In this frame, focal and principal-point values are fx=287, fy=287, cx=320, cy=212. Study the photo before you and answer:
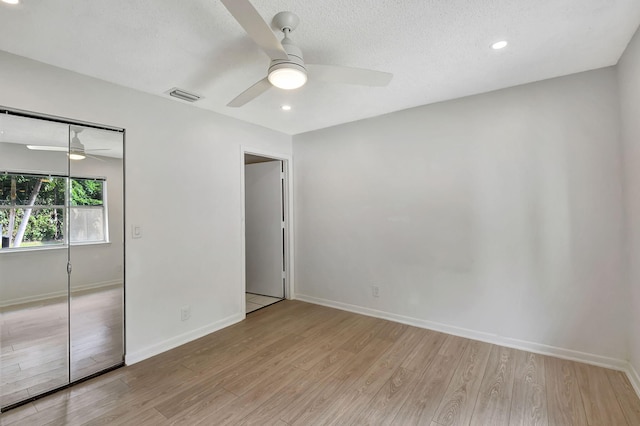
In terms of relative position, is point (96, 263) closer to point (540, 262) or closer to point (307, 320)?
point (307, 320)

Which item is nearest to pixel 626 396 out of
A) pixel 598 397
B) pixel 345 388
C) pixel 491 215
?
pixel 598 397

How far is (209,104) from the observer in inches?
118

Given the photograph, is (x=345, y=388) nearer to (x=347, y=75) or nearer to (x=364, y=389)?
(x=364, y=389)

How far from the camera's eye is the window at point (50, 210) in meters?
2.02

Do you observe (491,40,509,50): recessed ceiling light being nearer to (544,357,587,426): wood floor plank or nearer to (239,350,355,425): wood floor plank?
(544,357,587,426): wood floor plank

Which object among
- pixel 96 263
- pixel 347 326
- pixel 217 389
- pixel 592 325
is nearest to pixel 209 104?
pixel 96 263

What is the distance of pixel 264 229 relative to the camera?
14.6 ft

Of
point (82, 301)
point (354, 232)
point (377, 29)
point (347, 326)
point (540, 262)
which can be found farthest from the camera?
point (354, 232)

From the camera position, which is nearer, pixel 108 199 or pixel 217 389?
pixel 217 389

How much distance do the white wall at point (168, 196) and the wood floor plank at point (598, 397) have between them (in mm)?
3198

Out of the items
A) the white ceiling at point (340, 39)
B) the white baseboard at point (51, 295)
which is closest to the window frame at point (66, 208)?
the white baseboard at point (51, 295)

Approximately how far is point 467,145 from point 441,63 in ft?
3.33

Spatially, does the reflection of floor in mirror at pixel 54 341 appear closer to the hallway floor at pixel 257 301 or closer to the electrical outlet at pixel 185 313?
the electrical outlet at pixel 185 313

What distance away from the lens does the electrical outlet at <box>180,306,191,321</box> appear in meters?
2.93
